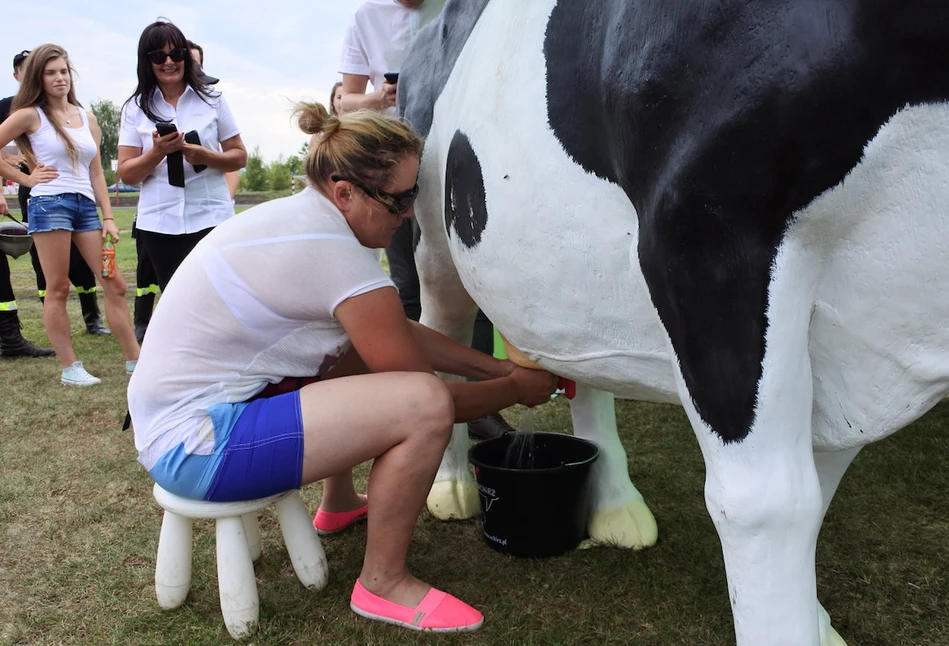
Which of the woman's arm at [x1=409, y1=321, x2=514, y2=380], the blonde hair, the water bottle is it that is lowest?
the water bottle

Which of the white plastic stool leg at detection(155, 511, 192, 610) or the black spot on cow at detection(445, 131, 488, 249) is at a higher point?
the black spot on cow at detection(445, 131, 488, 249)

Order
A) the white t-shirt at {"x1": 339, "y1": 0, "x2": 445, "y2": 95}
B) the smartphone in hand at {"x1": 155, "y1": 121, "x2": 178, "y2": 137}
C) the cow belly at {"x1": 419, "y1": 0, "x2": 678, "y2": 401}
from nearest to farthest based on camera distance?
the cow belly at {"x1": 419, "y1": 0, "x2": 678, "y2": 401} → the white t-shirt at {"x1": 339, "y1": 0, "x2": 445, "y2": 95} → the smartphone in hand at {"x1": 155, "y1": 121, "x2": 178, "y2": 137}

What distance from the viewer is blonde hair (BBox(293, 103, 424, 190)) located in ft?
5.53

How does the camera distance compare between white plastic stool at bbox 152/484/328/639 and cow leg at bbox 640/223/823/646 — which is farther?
white plastic stool at bbox 152/484/328/639

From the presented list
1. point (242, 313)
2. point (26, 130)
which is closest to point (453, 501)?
point (242, 313)

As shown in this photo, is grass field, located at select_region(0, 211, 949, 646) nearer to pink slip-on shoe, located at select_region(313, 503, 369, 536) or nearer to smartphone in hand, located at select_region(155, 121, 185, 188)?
pink slip-on shoe, located at select_region(313, 503, 369, 536)

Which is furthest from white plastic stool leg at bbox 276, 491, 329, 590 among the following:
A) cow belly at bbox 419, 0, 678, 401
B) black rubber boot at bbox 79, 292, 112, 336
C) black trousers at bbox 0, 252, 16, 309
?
black rubber boot at bbox 79, 292, 112, 336

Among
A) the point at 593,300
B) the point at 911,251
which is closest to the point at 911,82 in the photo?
the point at 911,251

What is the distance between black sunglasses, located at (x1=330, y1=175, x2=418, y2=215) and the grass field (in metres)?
0.93

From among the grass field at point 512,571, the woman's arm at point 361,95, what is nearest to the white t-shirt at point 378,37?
the woman's arm at point 361,95

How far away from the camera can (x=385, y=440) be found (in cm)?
174

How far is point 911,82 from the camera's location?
938 millimetres

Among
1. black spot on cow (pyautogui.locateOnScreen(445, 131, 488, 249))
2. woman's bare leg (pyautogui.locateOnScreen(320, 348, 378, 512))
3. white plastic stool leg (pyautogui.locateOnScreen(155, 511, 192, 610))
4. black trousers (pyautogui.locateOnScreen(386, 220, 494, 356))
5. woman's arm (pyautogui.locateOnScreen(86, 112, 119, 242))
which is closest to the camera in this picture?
black spot on cow (pyautogui.locateOnScreen(445, 131, 488, 249))

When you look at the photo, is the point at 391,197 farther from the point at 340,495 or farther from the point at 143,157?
the point at 143,157
